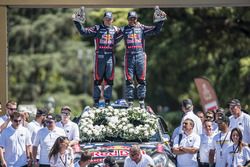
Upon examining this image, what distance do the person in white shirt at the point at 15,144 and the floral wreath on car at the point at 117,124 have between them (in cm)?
128

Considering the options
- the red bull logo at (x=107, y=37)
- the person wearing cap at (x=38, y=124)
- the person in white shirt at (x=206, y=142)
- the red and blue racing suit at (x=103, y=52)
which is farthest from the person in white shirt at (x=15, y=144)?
the person in white shirt at (x=206, y=142)

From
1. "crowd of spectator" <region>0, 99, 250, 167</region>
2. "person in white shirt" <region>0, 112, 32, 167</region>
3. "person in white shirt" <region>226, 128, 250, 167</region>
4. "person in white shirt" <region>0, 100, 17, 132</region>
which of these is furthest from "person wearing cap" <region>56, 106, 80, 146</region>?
"person in white shirt" <region>226, 128, 250, 167</region>

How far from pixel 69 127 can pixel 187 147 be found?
247cm

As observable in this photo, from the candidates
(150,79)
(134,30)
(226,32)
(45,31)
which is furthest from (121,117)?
(45,31)

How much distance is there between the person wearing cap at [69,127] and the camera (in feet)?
67.4

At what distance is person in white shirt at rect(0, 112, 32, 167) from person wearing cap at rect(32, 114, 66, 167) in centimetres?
25

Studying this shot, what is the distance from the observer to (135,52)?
22.3m

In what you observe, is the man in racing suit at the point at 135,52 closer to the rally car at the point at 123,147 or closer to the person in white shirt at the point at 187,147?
the rally car at the point at 123,147

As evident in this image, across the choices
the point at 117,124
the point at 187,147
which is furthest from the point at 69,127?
the point at 187,147

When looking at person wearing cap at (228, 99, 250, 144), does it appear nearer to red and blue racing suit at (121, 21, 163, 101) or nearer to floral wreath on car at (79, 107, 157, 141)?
floral wreath on car at (79, 107, 157, 141)

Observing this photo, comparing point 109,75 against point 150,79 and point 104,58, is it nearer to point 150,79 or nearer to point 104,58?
point 104,58

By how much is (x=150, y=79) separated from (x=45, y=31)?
7.50 m

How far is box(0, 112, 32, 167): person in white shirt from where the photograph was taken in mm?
20109

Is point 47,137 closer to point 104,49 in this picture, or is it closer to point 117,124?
point 117,124
